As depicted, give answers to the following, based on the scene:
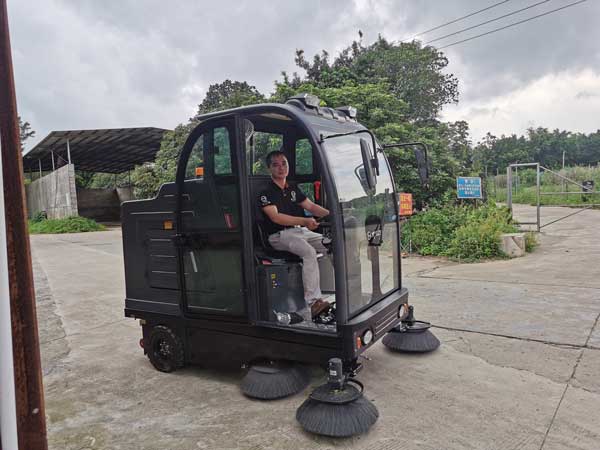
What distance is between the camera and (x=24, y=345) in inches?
42.7

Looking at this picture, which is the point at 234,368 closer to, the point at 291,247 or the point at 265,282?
the point at 265,282

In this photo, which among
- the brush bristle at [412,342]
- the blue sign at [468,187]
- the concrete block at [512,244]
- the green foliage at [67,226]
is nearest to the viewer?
the brush bristle at [412,342]

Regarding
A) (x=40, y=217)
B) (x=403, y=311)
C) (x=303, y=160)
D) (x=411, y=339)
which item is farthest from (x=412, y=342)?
(x=40, y=217)

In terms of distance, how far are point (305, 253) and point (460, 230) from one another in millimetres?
6540

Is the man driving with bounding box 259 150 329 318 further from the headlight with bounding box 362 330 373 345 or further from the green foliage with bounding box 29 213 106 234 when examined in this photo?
the green foliage with bounding box 29 213 106 234

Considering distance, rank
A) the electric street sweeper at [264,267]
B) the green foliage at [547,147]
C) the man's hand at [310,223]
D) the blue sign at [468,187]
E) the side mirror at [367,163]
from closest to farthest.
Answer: the side mirror at [367,163]
the electric street sweeper at [264,267]
the man's hand at [310,223]
the blue sign at [468,187]
the green foliage at [547,147]

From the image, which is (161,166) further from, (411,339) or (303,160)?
(411,339)

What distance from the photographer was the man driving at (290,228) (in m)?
3.44

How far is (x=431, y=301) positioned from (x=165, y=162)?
16.4 meters

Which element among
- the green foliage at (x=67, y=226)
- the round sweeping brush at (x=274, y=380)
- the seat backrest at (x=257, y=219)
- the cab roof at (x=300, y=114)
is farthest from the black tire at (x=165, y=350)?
the green foliage at (x=67, y=226)

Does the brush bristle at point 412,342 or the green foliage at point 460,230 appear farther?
the green foliage at point 460,230

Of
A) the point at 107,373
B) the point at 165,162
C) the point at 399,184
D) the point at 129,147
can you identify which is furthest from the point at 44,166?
the point at 107,373

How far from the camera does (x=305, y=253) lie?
3430 mm

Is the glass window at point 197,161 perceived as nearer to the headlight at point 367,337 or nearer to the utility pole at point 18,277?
the headlight at point 367,337
